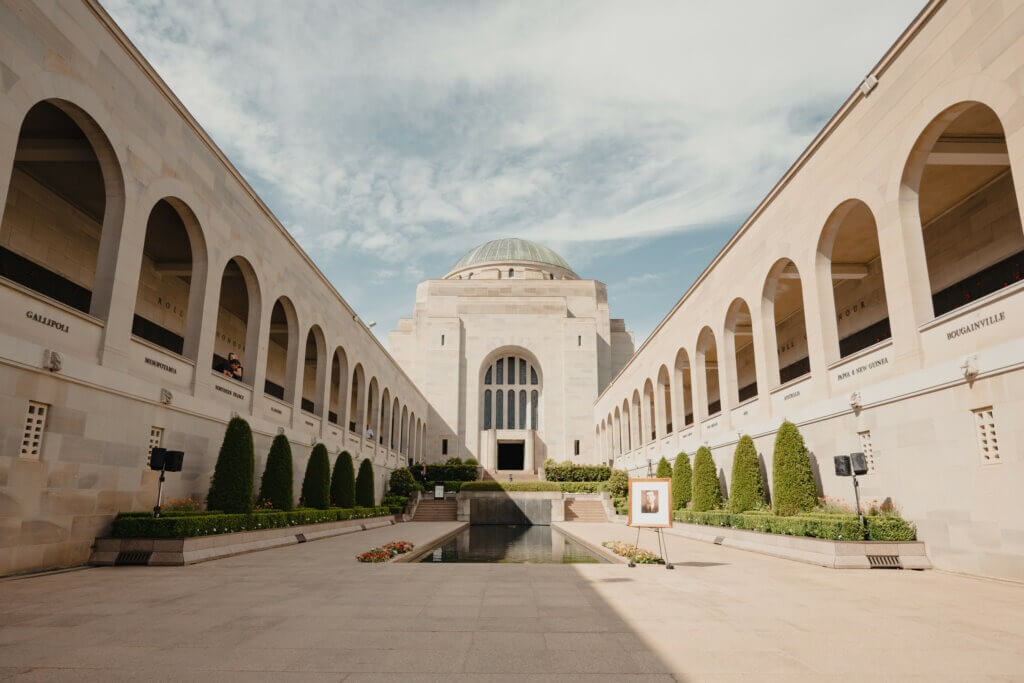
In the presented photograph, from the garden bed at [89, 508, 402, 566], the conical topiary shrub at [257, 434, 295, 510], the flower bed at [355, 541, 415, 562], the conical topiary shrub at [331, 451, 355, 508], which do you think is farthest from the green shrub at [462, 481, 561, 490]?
the flower bed at [355, 541, 415, 562]

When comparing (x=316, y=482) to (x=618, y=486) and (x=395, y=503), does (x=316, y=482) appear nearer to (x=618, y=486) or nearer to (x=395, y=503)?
(x=395, y=503)

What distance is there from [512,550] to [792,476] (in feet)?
23.7

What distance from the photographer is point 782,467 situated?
604 inches

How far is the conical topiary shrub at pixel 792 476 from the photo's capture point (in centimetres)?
1488

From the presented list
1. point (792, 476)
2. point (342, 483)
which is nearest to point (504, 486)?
point (342, 483)

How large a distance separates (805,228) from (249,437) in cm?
1521

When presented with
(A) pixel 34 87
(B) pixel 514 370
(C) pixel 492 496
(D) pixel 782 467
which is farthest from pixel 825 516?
(B) pixel 514 370

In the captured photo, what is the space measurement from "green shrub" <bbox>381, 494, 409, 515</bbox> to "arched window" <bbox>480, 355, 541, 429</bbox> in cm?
2035

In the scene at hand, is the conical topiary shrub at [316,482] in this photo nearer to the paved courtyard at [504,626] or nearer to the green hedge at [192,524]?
the green hedge at [192,524]

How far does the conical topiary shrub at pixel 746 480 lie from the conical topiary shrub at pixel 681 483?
4986 mm

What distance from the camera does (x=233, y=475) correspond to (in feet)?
48.8

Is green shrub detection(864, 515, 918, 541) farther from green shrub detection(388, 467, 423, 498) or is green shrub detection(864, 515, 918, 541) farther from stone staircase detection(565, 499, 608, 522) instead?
green shrub detection(388, 467, 423, 498)

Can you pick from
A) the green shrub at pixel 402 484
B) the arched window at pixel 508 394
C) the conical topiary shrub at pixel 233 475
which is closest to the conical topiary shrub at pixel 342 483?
the conical topiary shrub at pixel 233 475

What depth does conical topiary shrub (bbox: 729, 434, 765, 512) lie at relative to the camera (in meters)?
17.8
